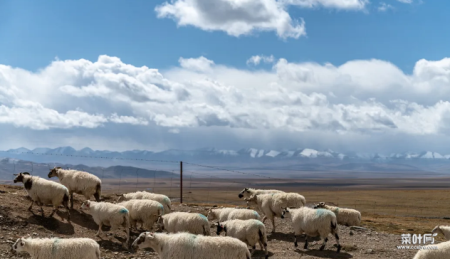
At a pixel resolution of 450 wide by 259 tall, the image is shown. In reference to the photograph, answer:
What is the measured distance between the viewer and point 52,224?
15570mm

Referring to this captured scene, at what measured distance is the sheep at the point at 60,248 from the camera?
11.1m

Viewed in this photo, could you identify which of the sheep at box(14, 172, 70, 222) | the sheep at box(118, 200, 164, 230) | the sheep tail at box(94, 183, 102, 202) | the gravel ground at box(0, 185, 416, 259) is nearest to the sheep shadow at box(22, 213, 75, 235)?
the gravel ground at box(0, 185, 416, 259)

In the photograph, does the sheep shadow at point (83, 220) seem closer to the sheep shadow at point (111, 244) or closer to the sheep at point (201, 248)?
the sheep shadow at point (111, 244)

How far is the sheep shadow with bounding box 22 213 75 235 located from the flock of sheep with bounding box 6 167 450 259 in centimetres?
41

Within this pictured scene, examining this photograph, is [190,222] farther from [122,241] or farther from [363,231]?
[363,231]

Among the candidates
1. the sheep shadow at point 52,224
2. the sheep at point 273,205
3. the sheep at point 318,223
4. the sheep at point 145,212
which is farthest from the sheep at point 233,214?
the sheep shadow at point 52,224

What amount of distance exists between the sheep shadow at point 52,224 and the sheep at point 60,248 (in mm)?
3714

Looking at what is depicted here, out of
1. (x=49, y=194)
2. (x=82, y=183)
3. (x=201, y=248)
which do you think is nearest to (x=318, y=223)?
(x=201, y=248)

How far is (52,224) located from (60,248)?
15.8 feet

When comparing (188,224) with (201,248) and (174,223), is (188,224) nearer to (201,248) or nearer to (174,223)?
(174,223)

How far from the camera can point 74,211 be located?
704 inches

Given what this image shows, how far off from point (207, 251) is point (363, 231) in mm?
11188

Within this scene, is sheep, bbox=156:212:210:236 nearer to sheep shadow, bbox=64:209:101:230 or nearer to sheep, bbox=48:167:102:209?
sheep shadow, bbox=64:209:101:230

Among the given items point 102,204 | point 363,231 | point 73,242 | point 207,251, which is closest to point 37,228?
point 102,204
